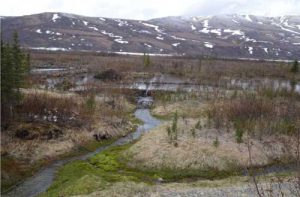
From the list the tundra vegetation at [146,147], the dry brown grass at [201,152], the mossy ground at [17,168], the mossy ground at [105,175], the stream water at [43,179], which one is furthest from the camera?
the dry brown grass at [201,152]

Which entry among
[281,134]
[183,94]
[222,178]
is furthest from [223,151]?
[183,94]

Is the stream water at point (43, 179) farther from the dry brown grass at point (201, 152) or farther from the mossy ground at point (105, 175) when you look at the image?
the dry brown grass at point (201, 152)

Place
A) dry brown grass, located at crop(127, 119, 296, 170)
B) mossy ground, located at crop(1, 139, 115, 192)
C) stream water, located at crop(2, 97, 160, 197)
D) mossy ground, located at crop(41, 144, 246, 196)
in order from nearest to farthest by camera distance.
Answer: mossy ground, located at crop(41, 144, 246, 196) → stream water, located at crop(2, 97, 160, 197) → mossy ground, located at crop(1, 139, 115, 192) → dry brown grass, located at crop(127, 119, 296, 170)

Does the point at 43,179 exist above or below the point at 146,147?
above

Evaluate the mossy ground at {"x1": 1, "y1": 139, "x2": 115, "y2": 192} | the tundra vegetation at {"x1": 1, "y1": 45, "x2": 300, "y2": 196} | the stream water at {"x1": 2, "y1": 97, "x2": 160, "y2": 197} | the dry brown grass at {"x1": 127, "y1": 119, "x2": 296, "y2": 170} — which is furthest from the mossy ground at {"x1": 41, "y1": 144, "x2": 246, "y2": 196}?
the mossy ground at {"x1": 1, "y1": 139, "x2": 115, "y2": 192}

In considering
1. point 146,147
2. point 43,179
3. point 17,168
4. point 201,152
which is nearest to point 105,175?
point 43,179

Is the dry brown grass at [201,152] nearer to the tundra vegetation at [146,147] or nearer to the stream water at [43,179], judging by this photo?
the tundra vegetation at [146,147]

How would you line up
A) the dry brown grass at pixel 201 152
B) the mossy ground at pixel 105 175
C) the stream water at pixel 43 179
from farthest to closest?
the dry brown grass at pixel 201 152
the stream water at pixel 43 179
the mossy ground at pixel 105 175

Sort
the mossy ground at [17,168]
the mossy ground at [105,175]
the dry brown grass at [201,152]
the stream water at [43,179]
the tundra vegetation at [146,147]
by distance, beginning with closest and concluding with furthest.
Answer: the mossy ground at [105,175], the stream water at [43,179], the tundra vegetation at [146,147], the mossy ground at [17,168], the dry brown grass at [201,152]

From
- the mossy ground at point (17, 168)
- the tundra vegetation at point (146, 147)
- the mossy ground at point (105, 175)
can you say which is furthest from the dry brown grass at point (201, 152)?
the mossy ground at point (17, 168)

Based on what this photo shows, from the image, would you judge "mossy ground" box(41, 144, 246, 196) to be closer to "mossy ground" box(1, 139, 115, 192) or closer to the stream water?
the stream water

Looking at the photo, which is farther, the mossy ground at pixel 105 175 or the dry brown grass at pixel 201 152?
the dry brown grass at pixel 201 152

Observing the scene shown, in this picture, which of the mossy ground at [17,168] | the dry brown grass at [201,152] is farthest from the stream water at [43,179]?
the dry brown grass at [201,152]

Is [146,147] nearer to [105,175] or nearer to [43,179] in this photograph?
[105,175]
